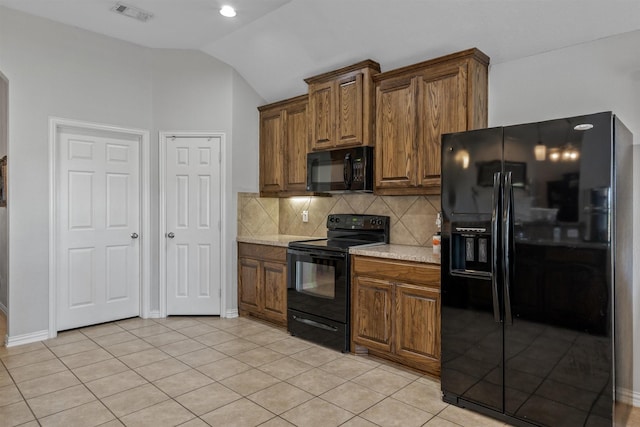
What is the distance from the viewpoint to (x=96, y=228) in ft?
13.9

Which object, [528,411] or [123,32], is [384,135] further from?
[123,32]

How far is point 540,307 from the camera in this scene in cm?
223

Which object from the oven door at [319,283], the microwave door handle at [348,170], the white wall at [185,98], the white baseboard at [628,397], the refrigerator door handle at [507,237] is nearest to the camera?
the white baseboard at [628,397]

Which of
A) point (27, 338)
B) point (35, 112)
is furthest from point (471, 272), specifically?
point (35, 112)

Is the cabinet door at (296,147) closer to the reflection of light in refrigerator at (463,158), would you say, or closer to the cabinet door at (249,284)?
the cabinet door at (249,284)

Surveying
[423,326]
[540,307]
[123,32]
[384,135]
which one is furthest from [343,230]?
[123,32]

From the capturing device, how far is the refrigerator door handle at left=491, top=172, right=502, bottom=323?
235 centimetres

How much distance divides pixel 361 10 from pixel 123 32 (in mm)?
2499

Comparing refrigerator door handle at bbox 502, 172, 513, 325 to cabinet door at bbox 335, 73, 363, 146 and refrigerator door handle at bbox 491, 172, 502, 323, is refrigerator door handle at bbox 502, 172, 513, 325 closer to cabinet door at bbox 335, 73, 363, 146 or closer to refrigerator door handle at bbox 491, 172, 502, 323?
refrigerator door handle at bbox 491, 172, 502, 323

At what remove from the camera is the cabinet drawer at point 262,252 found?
160 inches

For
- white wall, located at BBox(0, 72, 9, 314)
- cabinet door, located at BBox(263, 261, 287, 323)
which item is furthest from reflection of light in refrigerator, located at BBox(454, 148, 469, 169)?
white wall, located at BBox(0, 72, 9, 314)

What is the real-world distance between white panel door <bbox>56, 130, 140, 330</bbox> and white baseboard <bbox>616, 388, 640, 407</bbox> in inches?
172

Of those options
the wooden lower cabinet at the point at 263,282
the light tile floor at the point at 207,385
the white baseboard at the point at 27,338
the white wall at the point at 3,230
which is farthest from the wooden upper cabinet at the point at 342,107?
the white baseboard at the point at 27,338

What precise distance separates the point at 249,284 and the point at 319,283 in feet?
3.66
